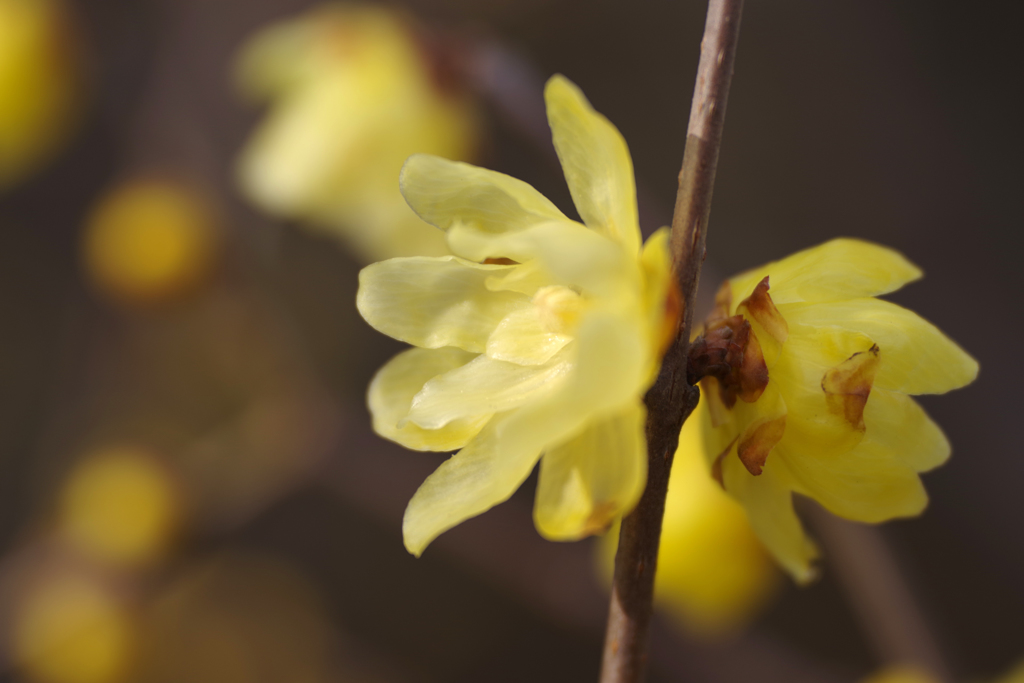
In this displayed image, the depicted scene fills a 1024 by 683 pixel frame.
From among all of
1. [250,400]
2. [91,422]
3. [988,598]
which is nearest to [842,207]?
[988,598]

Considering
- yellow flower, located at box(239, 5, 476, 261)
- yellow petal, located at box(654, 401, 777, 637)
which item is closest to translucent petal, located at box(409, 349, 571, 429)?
yellow petal, located at box(654, 401, 777, 637)

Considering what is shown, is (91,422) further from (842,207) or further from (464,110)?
(842,207)

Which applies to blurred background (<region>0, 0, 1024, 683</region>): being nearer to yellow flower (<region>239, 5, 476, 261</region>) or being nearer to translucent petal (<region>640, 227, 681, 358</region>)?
yellow flower (<region>239, 5, 476, 261</region>)

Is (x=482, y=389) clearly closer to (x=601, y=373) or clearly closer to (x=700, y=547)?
(x=601, y=373)

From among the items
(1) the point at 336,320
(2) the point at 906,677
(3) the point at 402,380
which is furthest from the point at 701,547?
(1) the point at 336,320

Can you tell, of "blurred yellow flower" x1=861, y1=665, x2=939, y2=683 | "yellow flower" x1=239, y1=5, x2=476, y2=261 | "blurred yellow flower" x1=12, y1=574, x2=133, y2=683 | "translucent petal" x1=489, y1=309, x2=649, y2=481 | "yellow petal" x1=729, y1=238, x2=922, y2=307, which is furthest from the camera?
"blurred yellow flower" x1=12, y1=574, x2=133, y2=683

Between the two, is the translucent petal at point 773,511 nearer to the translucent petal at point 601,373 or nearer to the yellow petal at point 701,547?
the translucent petal at point 601,373

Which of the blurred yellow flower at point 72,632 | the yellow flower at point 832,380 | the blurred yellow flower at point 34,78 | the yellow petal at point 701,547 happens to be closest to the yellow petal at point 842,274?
the yellow flower at point 832,380

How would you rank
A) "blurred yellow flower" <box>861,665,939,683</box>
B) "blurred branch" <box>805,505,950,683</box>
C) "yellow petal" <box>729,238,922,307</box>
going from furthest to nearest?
"blurred branch" <box>805,505,950,683</box> → "blurred yellow flower" <box>861,665,939,683</box> → "yellow petal" <box>729,238,922,307</box>
